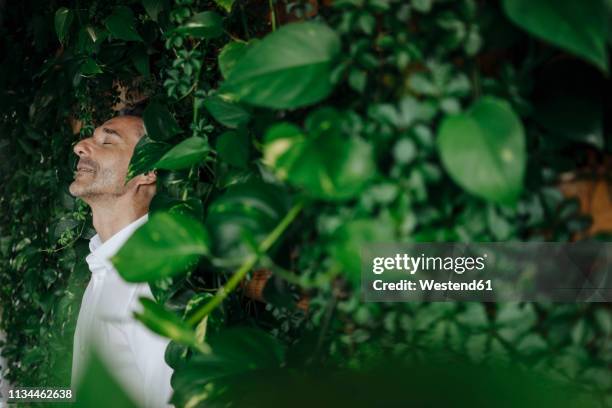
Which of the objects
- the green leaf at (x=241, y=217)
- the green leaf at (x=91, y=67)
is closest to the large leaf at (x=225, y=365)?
the green leaf at (x=241, y=217)

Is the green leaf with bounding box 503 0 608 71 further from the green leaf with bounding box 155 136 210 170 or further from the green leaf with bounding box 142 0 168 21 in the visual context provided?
the green leaf with bounding box 142 0 168 21

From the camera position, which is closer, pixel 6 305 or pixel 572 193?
pixel 572 193

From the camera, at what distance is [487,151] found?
409 mm

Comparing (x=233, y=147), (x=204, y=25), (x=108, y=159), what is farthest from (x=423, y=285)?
(x=108, y=159)

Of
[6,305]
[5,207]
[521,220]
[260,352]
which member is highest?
[521,220]

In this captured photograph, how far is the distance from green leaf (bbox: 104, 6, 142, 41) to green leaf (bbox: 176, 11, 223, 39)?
0.90 feet

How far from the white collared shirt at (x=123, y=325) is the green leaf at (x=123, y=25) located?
1.09ft

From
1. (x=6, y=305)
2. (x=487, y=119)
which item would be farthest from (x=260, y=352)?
(x=6, y=305)

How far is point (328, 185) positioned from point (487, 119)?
14 centimetres

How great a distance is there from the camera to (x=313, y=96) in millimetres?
495

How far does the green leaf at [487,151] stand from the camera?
0.40 metres

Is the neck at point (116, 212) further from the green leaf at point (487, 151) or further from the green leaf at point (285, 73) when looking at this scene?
the green leaf at point (487, 151)

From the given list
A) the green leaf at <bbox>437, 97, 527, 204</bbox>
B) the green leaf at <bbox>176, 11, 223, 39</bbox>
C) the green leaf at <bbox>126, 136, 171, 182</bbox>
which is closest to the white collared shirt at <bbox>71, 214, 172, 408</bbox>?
the green leaf at <bbox>126, 136, 171, 182</bbox>

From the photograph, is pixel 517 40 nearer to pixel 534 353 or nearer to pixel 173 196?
pixel 534 353
